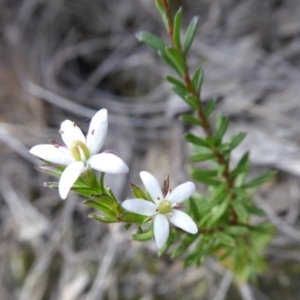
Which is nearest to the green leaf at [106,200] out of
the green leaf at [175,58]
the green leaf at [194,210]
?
the green leaf at [194,210]

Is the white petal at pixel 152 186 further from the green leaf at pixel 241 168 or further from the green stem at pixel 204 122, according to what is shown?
the green leaf at pixel 241 168

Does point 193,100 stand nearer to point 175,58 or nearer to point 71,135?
point 175,58

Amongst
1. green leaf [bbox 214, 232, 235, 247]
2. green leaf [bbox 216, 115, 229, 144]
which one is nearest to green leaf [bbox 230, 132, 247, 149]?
green leaf [bbox 216, 115, 229, 144]

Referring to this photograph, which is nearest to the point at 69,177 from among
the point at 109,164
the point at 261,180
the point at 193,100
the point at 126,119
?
the point at 109,164

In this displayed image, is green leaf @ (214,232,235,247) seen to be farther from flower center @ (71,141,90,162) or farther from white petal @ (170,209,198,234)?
flower center @ (71,141,90,162)

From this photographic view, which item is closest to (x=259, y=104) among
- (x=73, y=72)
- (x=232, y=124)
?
(x=232, y=124)

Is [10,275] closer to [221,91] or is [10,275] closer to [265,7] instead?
[221,91]

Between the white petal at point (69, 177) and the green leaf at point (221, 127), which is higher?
the green leaf at point (221, 127)
